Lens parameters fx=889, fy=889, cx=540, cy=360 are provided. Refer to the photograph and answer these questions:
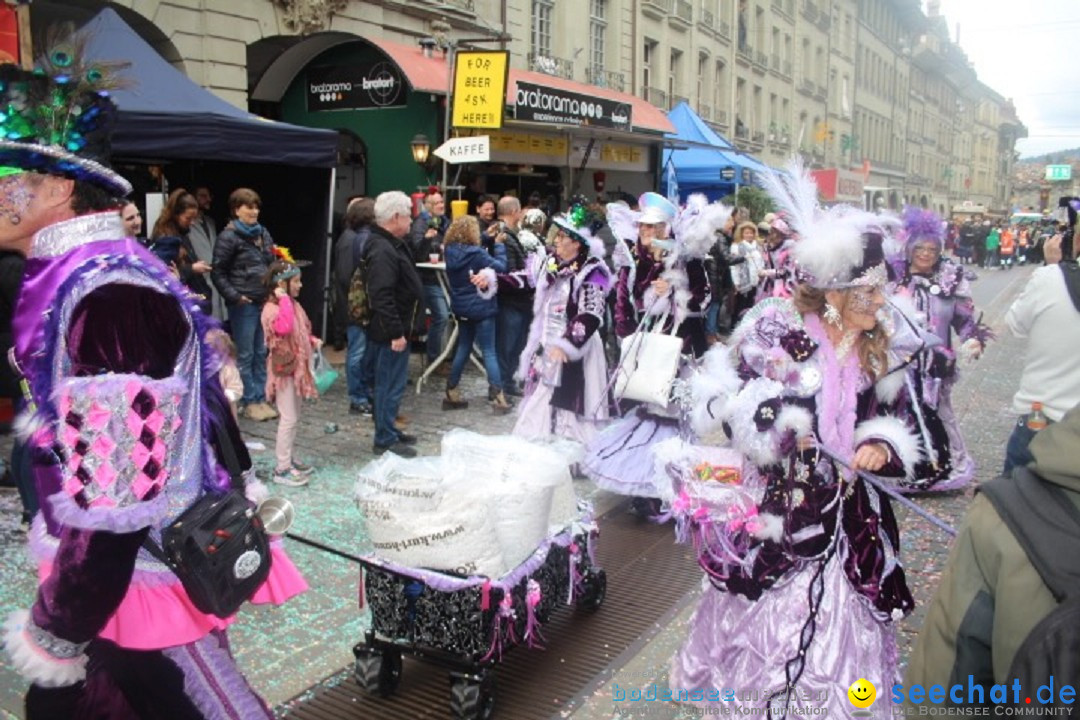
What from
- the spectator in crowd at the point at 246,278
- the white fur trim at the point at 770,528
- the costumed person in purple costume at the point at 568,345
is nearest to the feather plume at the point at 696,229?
the costumed person in purple costume at the point at 568,345

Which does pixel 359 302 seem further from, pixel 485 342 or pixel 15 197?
pixel 15 197

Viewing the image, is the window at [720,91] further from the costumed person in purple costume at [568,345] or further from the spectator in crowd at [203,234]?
the costumed person in purple costume at [568,345]

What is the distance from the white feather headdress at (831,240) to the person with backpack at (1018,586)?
1.75 meters

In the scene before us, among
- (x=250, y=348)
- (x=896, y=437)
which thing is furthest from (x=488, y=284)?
(x=896, y=437)

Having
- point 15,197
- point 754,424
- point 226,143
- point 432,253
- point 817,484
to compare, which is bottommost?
point 817,484

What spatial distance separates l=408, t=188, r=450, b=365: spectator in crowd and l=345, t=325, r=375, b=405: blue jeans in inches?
49.5

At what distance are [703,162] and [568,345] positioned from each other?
15393 mm

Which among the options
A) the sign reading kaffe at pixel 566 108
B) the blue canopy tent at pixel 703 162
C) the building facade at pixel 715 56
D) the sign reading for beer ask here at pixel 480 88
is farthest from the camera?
the blue canopy tent at pixel 703 162

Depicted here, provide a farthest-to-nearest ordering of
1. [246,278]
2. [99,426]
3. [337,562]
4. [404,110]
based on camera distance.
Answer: [404,110] → [246,278] → [337,562] → [99,426]

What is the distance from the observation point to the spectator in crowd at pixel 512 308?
8852 mm

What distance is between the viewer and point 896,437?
2.98 metres

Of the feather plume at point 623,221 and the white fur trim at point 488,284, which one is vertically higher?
the feather plume at point 623,221

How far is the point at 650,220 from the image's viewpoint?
606cm

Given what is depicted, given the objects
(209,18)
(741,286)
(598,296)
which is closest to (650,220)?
(598,296)
